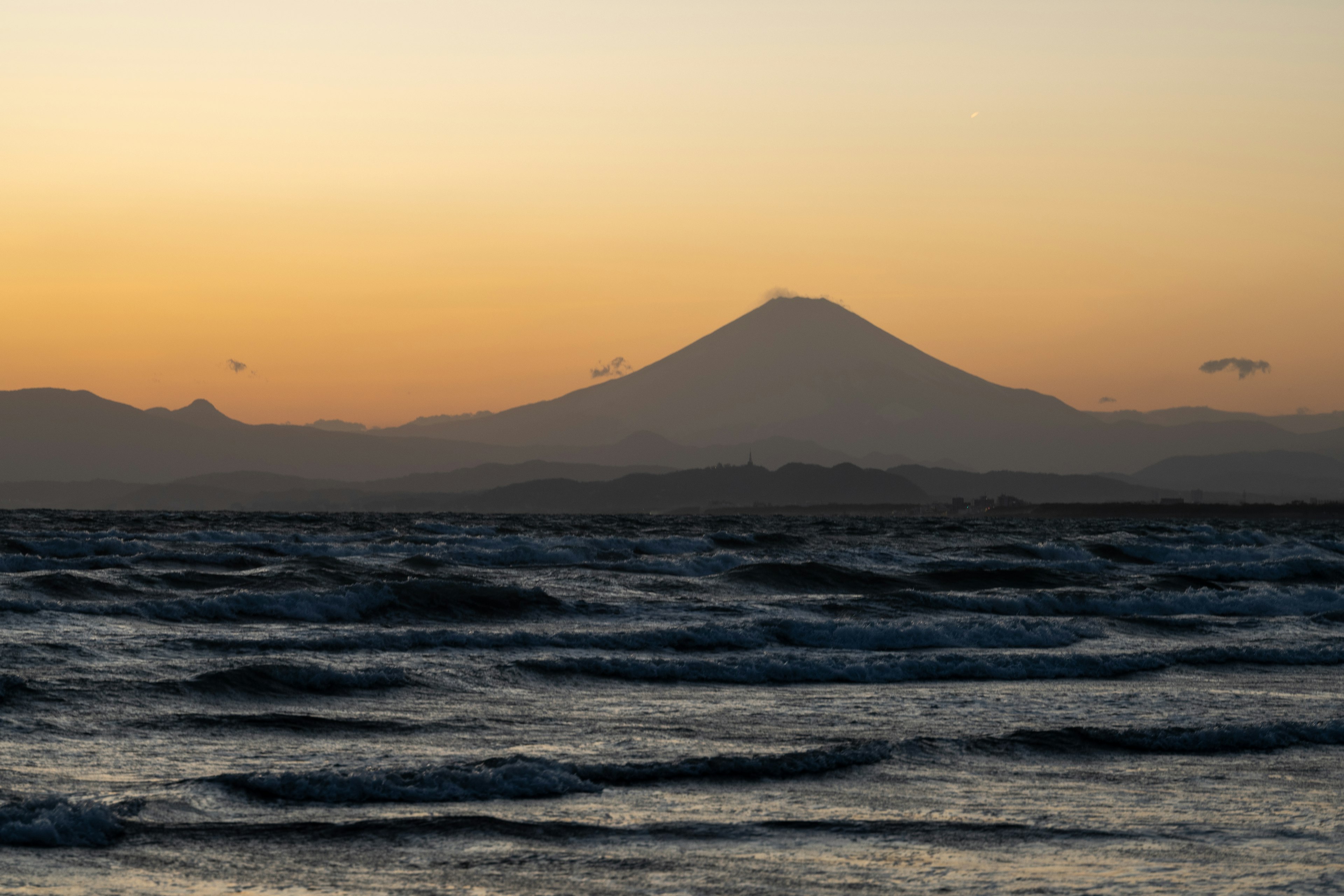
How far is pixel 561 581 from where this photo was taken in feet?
111

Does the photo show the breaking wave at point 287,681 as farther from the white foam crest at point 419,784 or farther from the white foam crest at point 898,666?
the white foam crest at point 419,784

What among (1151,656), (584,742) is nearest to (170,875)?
(584,742)

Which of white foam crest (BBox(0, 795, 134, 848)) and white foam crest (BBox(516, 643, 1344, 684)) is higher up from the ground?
white foam crest (BBox(0, 795, 134, 848))

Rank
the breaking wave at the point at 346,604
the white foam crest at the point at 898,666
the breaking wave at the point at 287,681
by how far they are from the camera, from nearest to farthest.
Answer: the breaking wave at the point at 287,681, the white foam crest at the point at 898,666, the breaking wave at the point at 346,604

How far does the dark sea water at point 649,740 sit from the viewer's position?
8320mm

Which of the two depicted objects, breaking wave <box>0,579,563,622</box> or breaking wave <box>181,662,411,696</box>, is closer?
breaking wave <box>181,662,411,696</box>

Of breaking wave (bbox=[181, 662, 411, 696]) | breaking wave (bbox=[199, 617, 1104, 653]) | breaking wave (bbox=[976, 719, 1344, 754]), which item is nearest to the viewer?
breaking wave (bbox=[976, 719, 1344, 754])

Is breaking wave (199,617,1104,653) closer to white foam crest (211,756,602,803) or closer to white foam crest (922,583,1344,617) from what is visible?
white foam crest (922,583,1344,617)

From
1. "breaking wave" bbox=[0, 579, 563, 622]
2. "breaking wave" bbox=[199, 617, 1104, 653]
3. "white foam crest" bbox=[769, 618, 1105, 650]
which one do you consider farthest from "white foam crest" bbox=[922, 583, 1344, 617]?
"breaking wave" bbox=[0, 579, 563, 622]

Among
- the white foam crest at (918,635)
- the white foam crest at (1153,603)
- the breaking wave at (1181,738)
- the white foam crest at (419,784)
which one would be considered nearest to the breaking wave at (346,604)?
the white foam crest at (918,635)

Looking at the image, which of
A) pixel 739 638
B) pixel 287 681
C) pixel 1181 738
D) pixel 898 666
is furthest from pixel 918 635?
pixel 287 681

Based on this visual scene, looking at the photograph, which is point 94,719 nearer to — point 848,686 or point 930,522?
point 848,686

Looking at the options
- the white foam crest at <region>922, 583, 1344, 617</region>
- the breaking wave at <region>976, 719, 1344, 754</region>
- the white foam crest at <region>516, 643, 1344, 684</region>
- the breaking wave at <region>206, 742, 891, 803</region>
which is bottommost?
the white foam crest at <region>922, 583, 1344, 617</region>

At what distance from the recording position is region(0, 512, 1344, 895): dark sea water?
8.32m
